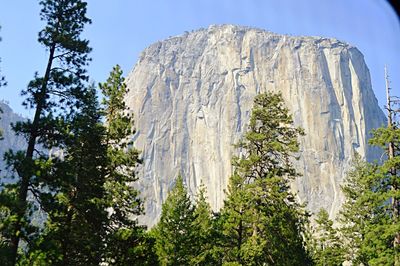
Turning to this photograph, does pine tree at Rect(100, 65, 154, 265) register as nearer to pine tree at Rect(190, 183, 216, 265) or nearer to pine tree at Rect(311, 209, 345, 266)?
pine tree at Rect(190, 183, 216, 265)

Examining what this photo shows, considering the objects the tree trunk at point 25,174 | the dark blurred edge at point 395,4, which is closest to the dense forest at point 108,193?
the tree trunk at point 25,174

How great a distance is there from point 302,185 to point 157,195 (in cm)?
5174

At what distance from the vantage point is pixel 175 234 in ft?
105

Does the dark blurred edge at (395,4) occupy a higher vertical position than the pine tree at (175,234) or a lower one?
lower

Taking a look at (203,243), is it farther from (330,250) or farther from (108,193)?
(330,250)

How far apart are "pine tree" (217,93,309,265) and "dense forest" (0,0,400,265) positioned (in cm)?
5

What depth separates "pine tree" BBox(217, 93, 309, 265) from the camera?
80.6ft

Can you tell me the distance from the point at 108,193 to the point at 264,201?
24.5ft

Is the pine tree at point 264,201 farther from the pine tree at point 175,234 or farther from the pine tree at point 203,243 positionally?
the pine tree at point 175,234

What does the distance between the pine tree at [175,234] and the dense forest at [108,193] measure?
0.06 m

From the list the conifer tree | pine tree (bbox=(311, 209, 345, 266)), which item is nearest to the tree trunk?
the conifer tree

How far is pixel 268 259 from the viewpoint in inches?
975

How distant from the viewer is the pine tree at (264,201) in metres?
24.6

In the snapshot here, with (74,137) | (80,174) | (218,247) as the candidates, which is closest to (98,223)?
(80,174)
